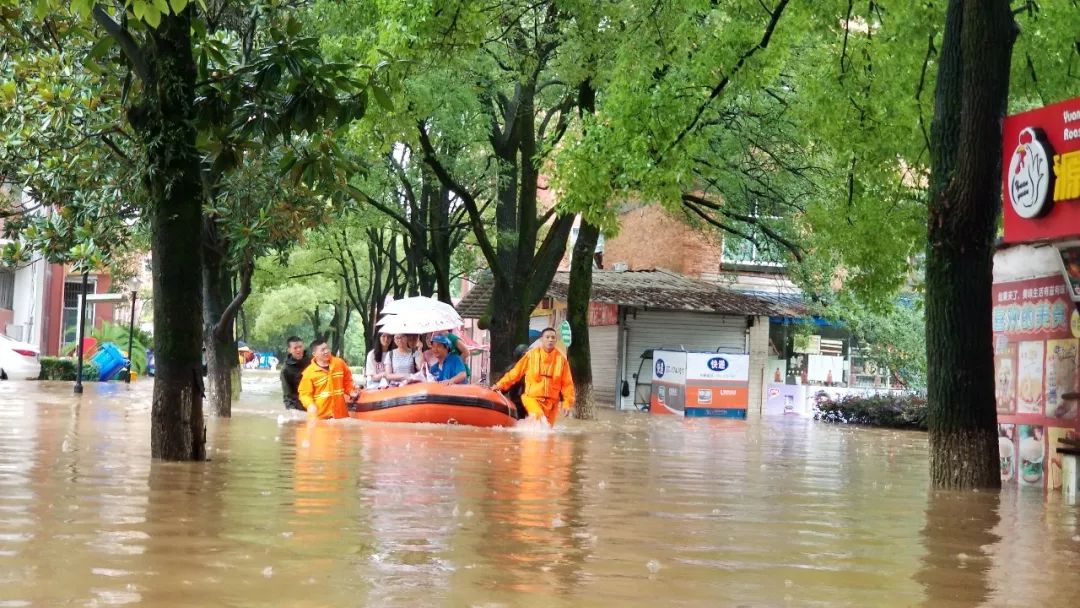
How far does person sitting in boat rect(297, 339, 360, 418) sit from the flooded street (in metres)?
6.67

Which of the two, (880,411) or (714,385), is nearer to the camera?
(880,411)

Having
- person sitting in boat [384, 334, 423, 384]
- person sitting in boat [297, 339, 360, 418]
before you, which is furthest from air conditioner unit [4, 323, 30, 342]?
person sitting in boat [297, 339, 360, 418]

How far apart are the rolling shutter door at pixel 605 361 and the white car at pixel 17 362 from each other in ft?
51.7

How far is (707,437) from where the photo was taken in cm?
2339

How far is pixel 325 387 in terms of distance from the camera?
22.7 m

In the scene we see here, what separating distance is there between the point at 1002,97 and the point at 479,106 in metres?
15.8

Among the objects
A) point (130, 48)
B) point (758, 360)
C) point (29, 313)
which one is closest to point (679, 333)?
point (758, 360)

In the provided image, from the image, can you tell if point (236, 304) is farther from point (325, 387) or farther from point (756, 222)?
point (756, 222)

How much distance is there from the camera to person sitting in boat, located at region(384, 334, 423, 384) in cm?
2391

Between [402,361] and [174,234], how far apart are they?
12573 millimetres

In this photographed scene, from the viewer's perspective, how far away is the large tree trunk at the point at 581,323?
2769 cm

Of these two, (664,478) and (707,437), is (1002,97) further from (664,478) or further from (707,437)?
(707,437)

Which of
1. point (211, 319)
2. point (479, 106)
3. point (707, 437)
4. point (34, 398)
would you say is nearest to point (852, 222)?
point (707, 437)

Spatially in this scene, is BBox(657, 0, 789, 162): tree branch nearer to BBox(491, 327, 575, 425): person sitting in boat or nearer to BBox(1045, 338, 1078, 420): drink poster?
BBox(1045, 338, 1078, 420): drink poster
